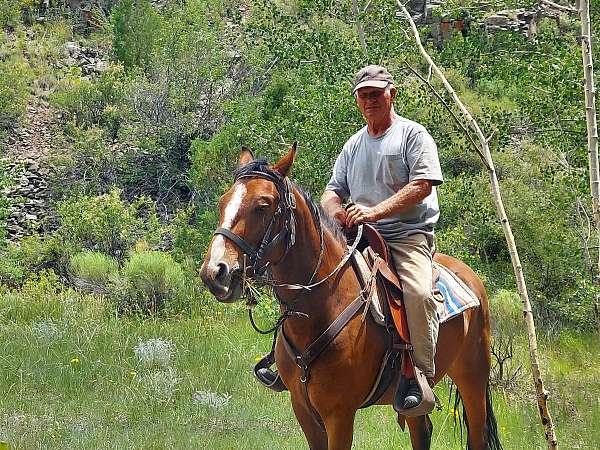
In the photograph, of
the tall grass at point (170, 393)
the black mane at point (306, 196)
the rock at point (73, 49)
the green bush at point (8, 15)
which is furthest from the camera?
the green bush at point (8, 15)

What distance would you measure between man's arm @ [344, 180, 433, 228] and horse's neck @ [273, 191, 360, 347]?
0.70ft

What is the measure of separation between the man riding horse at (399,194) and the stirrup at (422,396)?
0.09 ft

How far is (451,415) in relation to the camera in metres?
6.91

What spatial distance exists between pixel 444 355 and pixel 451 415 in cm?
261

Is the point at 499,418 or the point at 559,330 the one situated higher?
the point at 499,418

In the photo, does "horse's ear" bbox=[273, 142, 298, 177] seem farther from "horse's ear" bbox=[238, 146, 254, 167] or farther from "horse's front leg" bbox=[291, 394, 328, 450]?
"horse's front leg" bbox=[291, 394, 328, 450]

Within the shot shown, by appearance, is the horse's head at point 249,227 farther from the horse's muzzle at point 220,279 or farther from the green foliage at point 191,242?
the green foliage at point 191,242

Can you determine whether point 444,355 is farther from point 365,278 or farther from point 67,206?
point 67,206

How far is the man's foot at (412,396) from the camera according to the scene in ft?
12.6

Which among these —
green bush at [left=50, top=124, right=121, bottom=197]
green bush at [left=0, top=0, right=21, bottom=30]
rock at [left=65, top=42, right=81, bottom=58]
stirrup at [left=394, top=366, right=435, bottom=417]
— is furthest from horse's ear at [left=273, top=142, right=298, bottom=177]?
green bush at [left=0, top=0, right=21, bottom=30]

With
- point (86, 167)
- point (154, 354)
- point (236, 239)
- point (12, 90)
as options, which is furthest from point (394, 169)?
point (12, 90)

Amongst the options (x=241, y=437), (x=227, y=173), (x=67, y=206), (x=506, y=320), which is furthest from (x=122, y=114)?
(x=241, y=437)

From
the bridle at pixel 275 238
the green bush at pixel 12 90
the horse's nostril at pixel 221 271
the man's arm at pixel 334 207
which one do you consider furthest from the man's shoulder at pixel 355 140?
the green bush at pixel 12 90

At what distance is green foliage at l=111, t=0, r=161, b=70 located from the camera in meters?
23.3
